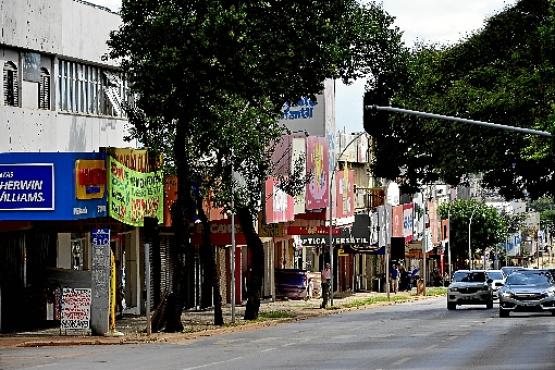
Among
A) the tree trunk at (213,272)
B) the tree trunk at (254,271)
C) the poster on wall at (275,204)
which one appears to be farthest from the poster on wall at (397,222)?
the tree trunk at (213,272)

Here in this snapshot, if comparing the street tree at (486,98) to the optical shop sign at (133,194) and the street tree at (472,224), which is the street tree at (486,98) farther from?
the street tree at (472,224)

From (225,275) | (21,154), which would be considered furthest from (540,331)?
(225,275)

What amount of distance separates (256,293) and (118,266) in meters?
5.31

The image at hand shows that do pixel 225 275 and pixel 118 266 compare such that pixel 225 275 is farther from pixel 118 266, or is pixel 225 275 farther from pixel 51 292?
pixel 51 292

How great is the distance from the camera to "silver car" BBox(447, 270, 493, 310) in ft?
186

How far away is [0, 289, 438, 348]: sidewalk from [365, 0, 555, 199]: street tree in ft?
26.4

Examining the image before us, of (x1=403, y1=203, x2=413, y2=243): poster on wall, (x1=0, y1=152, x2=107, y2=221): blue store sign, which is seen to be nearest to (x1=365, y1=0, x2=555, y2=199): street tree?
(x1=0, y1=152, x2=107, y2=221): blue store sign

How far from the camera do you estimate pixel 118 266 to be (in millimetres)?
50031

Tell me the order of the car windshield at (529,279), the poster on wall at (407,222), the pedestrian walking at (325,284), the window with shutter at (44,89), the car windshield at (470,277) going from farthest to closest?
the poster on wall at (407,222) < the pedestrian walking at (325,284) < the car windshield at (470,277) < the car windshield at (529,279) < the window with shutter at (44,89)

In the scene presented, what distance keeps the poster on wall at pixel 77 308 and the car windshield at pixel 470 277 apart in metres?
23.7

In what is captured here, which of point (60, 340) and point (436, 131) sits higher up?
point (436, 131)

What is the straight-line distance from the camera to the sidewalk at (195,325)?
35562mm

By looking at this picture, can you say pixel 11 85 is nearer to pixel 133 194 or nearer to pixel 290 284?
pixel 133 194

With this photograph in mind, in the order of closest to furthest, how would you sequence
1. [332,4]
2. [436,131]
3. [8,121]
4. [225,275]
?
1. [8,121]
2. [332,4]
3. [436,131]
4. [225,275]
